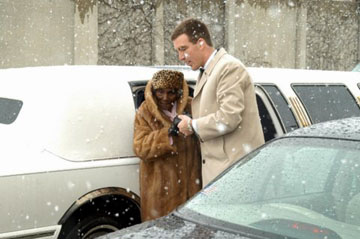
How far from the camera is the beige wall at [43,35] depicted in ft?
39.7

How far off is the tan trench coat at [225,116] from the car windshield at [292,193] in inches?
38.4

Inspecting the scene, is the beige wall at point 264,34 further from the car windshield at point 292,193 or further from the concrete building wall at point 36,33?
the car windshield at point 292,193

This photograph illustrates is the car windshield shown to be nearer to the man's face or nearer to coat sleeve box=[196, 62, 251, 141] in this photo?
coat sleeve box=[196, 62, 251, 141]

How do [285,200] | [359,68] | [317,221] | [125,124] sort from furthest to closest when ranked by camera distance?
[359,68] < [125,124] < [285,200] < [317,221]

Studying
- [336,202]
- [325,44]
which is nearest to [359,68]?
[336,202]

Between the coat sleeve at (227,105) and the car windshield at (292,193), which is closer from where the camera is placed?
the car windshield at (292,193)

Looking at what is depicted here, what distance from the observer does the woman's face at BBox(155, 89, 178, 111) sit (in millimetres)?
4816

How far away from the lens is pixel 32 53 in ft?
40.4

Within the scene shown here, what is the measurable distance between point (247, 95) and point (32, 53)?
27.5 feet

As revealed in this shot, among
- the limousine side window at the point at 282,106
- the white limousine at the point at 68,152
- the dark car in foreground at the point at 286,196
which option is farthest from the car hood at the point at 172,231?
→ the limousine side window at the point at 282,106

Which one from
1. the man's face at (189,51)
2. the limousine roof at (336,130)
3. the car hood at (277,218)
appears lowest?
the car hood at (277,218)

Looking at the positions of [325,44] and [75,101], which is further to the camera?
[325,44]

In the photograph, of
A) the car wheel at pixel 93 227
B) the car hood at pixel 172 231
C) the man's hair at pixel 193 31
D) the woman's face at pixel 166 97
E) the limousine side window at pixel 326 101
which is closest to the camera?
the car hood at pixel 172 231

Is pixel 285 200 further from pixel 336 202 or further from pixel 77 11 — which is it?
pixel 77 11
